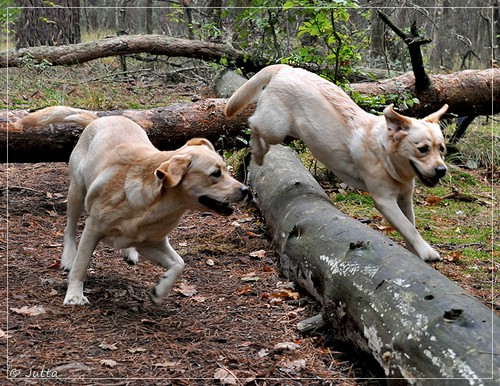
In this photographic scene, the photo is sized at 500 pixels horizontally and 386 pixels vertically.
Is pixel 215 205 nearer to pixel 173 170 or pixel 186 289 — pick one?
pixel 173 170

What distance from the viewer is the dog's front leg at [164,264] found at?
200 inches

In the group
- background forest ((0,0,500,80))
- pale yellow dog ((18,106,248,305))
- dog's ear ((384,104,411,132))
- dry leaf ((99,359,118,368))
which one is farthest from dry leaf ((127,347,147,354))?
background forest ((0,0,500,80))

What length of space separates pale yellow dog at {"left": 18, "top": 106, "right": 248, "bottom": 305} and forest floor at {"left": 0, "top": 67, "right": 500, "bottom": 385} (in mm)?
379

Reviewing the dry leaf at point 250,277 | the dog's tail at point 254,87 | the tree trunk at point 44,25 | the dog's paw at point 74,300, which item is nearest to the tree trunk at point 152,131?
the dog's tail at point 254,87

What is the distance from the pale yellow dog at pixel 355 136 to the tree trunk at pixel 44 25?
9007 millimetres

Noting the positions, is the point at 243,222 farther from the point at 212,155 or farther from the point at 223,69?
the point at 223,69

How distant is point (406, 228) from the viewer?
19.1 feet

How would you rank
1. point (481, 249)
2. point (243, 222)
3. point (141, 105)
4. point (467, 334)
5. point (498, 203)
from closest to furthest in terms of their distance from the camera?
1. point (467, 334)
2. point (481, 249)
3. point (243, 222)
4. point (498, 203)
5. point (141, 105)

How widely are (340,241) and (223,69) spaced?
297 inches

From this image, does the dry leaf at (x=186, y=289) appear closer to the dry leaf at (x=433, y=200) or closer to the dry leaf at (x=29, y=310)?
the dry leaf at (x=29, y=310)

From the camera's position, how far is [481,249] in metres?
6.87

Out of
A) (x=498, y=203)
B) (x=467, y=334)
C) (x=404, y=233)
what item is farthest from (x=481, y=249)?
(x=467, y=334)

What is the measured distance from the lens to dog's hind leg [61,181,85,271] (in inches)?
227

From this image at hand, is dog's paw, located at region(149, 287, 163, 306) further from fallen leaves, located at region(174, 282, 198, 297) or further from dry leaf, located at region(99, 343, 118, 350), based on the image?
dry leaf, located at region(99, 343, 118, 350)
